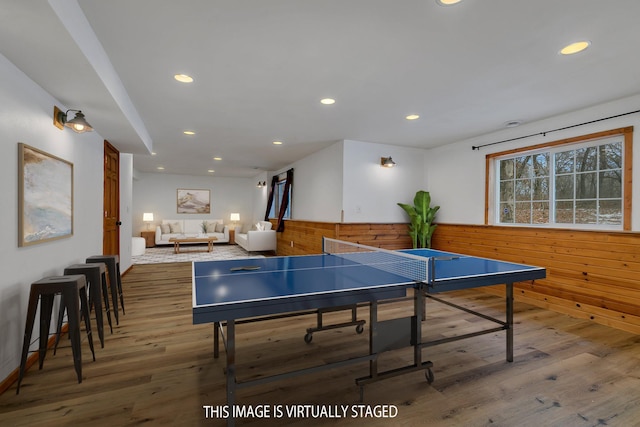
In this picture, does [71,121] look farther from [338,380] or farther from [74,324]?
[338,380]

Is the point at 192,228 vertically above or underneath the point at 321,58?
underneath

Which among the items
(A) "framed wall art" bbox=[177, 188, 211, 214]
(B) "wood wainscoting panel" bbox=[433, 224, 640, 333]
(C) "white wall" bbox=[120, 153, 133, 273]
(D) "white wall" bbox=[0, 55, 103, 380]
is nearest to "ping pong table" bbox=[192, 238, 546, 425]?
(D) "white wall" bbox=[0, 55, 103, 380]

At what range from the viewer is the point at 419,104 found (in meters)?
3.43

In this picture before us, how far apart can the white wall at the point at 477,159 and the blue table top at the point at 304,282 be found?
7.51 feet

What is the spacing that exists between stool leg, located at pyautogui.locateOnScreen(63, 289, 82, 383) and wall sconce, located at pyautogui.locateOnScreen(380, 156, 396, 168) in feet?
14.3

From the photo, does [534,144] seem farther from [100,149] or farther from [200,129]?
[100,149]

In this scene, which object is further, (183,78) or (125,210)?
(125,210)

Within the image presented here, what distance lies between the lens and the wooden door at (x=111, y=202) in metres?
4.34

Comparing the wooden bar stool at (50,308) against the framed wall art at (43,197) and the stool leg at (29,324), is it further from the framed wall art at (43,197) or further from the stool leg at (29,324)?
the framed wall art at (43,197)

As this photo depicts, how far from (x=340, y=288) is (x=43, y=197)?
255 cm

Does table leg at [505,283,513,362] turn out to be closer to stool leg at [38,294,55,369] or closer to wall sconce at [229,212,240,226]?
stool leg at [38,294,55,369]

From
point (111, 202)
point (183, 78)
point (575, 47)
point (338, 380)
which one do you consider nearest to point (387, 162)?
point (575, 47)

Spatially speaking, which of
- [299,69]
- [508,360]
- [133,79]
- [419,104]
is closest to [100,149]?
[133,79]

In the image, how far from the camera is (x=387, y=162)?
5.11 m
